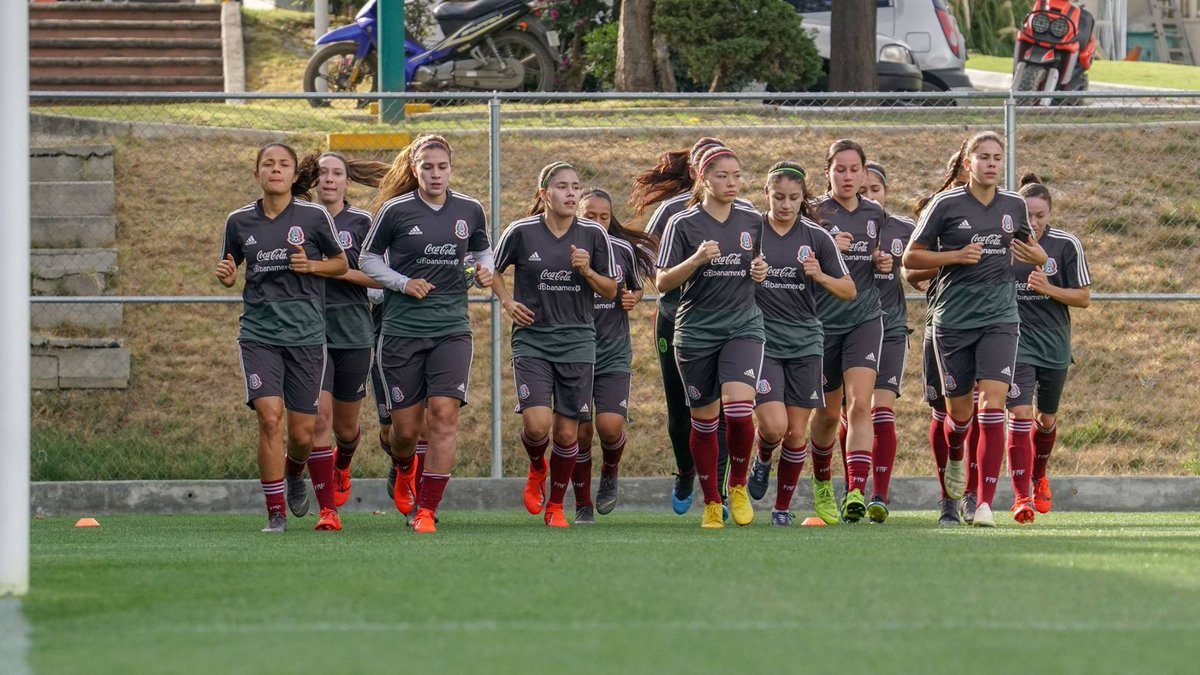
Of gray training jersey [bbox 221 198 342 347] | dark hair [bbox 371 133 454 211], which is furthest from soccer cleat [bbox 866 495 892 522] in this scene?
gray training jersey [bbox 221 198 342 347]

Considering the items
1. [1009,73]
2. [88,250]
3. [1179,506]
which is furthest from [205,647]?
[1009,73]

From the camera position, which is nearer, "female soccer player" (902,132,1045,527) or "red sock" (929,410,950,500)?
"female soccer player" (902,132,1045,527)

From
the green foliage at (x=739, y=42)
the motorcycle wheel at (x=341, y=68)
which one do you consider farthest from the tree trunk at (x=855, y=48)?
the motorcycle wheel at (x=341, y=68)

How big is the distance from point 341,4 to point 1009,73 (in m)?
13.2

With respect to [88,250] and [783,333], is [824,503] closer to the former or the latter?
[783,333]

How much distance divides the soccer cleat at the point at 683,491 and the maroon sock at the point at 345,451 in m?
2.09

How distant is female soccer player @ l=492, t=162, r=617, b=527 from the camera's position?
10578 mm

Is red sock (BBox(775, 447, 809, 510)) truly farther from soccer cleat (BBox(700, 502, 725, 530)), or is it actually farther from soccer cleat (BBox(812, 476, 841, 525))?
soccer cleat (BBox(700, 502, 725, 530))

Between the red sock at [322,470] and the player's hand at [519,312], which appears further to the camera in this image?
the red sock at [322,470]

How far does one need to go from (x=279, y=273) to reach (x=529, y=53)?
10592 millimetres

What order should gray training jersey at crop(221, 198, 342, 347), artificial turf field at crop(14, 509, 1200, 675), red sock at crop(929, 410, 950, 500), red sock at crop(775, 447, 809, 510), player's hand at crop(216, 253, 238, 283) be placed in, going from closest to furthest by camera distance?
artificial turf field at crop(14, 509, 1200, 675) → player's hand at crop(216, 253, 238, 283) → gray training jersey at crop(221, 198, 342, 347) → red sock at crop(775, 447, 809, 510) → red sock at crop(929, 410, 950, 500)

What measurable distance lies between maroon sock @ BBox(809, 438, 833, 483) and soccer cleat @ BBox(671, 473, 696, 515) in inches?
31.2

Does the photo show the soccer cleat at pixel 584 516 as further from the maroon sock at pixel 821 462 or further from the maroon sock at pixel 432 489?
the maroon sock at pixel 821 462

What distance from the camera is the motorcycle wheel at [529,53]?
20000mm
